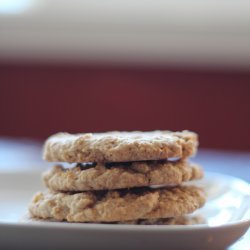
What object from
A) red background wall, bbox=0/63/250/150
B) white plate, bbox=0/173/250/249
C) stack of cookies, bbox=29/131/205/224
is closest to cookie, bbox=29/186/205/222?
stack of cookies, bbox=29/131/205/224

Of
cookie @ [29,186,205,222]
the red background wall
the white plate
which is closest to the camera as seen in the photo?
the white plate

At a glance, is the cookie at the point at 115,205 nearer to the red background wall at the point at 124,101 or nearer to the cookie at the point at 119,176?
the cookie at the point at 119,176

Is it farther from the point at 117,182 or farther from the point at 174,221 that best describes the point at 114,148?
the point at 174,221

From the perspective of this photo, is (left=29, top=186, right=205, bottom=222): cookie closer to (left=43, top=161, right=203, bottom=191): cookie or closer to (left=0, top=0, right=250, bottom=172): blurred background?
(left=43, top=161, right=203, bottom=191): cookie

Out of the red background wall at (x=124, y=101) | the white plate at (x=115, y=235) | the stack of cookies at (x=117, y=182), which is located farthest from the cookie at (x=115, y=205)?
the red background wall at (x=124, y=101)

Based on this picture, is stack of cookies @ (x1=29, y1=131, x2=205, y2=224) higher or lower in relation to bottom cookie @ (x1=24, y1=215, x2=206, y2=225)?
higher

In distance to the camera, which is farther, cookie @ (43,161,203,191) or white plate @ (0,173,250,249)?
cookie @ (43,161,203,191)
